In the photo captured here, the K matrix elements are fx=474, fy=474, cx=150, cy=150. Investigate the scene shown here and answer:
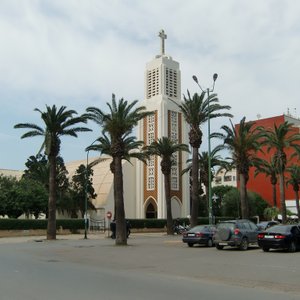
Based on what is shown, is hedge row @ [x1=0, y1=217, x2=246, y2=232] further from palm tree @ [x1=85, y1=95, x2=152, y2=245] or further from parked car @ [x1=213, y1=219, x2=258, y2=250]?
parked car @ [x1=213, y1=219, x2=258, y2=250]

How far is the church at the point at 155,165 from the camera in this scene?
7831cm

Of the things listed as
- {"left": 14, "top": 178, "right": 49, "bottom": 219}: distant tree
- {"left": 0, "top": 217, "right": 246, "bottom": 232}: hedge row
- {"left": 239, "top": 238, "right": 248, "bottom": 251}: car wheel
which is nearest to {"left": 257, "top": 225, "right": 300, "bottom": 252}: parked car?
{"left": 239, "top": 238, "right": 248, "bottom": 251}: car wheel

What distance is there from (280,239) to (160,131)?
179 ft

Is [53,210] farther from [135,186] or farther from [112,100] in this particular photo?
[135,186]

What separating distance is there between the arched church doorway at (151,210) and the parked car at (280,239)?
2183 inches

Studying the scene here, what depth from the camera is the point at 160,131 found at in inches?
3044

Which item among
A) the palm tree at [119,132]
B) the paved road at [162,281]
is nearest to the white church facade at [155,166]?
the palm tree at [119,132]

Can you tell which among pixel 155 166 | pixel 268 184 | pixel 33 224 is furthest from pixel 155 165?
pixel 33 224

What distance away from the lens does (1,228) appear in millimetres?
50875

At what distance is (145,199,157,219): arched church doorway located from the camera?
7975 cm

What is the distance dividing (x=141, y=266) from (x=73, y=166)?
3117 inches

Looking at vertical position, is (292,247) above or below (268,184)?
below

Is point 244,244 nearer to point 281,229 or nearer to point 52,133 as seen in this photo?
point 281,229

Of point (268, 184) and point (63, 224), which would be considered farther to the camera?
point (268, 184)
